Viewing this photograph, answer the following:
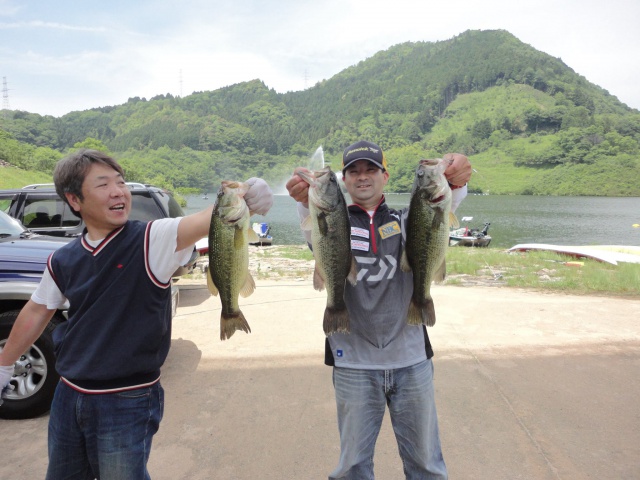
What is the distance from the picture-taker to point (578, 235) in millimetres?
39812

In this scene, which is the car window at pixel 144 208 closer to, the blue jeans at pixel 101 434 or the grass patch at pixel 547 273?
the blue jeans at pixel 101 434

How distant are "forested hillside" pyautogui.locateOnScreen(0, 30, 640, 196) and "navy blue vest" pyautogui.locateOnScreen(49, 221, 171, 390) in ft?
173

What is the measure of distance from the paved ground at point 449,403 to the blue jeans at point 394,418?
877 mm

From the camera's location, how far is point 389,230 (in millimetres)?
2449

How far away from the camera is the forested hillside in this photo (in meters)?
78.8

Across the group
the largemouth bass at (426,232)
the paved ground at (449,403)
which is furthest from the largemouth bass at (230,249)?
the paved ground at (449,403)

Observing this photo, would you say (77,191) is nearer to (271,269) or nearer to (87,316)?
(87,316)

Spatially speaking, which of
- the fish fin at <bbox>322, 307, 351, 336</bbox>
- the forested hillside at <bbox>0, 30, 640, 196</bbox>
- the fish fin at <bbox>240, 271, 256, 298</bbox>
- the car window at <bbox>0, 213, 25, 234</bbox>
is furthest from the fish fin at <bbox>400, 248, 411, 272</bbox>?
the forested hillside at <bbox>0, 30, 640, 196</bbox>

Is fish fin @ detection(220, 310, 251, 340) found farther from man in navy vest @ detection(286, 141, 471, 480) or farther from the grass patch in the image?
the grass patch

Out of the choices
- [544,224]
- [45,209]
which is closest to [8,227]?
[45,209]

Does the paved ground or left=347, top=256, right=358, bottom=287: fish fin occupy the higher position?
left=347, top=256, right=358, bottom=287: fish fin

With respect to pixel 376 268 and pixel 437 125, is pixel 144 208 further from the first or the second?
pixel 437 125

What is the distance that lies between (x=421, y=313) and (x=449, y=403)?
224 centimetres

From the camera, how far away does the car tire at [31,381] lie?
361cm
